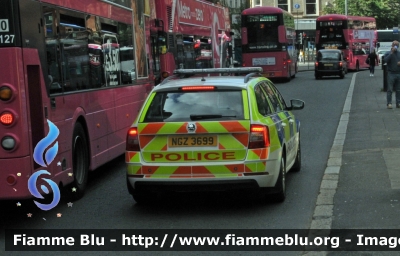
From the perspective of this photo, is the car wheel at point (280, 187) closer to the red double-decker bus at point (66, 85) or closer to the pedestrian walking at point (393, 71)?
the red double-decker bus at point (66, 85)

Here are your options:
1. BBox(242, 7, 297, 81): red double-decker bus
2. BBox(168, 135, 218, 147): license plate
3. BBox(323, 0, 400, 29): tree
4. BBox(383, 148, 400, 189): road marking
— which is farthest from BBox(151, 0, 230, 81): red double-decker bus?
BBox(323, 0, 400, 29): tree

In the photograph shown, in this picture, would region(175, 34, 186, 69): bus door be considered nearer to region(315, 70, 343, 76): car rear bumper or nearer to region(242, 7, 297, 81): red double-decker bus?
region(242, 7, 297, 81): red double-decker bus

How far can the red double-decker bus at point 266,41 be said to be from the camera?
45000 millimetres

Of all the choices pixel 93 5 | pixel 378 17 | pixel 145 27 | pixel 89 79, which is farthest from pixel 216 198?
pixel 378 17

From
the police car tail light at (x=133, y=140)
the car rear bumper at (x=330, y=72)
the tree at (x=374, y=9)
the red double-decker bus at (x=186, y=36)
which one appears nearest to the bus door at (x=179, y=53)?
the red double-decker bus at (x=186, y=36)

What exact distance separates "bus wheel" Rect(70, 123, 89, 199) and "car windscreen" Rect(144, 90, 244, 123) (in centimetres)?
132

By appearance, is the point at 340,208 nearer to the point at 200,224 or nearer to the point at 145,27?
the point at 200,224

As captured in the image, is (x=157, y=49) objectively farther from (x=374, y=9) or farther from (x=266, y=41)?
(x=374, y=9)

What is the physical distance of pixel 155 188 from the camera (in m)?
9.18

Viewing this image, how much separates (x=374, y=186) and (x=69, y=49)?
13.4ft

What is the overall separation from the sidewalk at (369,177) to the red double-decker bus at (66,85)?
311 cm

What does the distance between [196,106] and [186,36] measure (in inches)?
506

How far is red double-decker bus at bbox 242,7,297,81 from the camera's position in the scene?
148 ft

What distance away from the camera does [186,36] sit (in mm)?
22078
